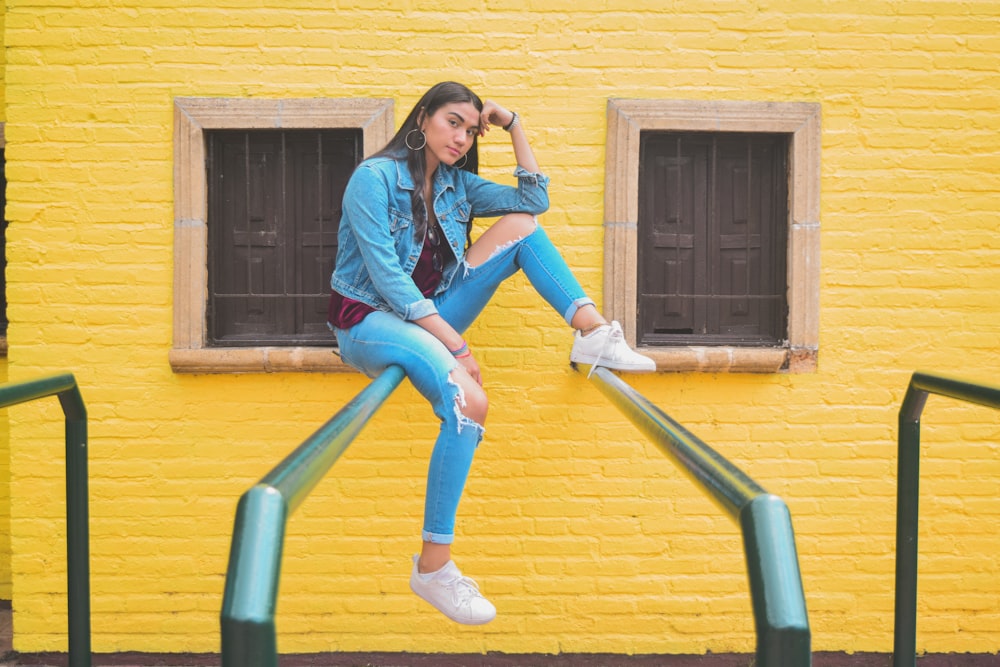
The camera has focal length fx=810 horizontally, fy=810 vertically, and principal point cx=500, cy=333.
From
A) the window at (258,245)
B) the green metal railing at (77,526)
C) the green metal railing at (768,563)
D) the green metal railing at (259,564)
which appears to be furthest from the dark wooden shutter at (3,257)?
the green metal railing at (768,563)

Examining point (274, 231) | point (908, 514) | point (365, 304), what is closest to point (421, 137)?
point (365, 304)

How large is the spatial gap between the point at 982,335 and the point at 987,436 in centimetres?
44

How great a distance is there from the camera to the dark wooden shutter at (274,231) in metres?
3.48

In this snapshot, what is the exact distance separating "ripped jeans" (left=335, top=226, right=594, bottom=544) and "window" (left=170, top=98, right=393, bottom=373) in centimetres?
89

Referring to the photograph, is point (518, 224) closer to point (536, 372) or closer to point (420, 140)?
point (420, 140)

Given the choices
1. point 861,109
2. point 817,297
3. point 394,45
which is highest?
point 394,45

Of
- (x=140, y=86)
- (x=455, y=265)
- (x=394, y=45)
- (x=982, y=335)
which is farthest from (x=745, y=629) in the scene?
(x=140, y=86)

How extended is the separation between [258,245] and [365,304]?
1.16 m

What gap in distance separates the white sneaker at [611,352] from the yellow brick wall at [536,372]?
0.90 metres

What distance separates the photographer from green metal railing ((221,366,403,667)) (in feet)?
2.62

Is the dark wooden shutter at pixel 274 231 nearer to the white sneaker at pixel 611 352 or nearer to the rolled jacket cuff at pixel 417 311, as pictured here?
the rolled jacket cuff at pixel 417 311

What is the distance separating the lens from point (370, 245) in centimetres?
246

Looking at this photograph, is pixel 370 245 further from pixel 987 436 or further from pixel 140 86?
pixel 987 436

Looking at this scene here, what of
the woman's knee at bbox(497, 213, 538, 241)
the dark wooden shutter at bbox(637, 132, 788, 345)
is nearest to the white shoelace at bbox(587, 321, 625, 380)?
the woman's knee at bbox(497, 213, 538, 241)
